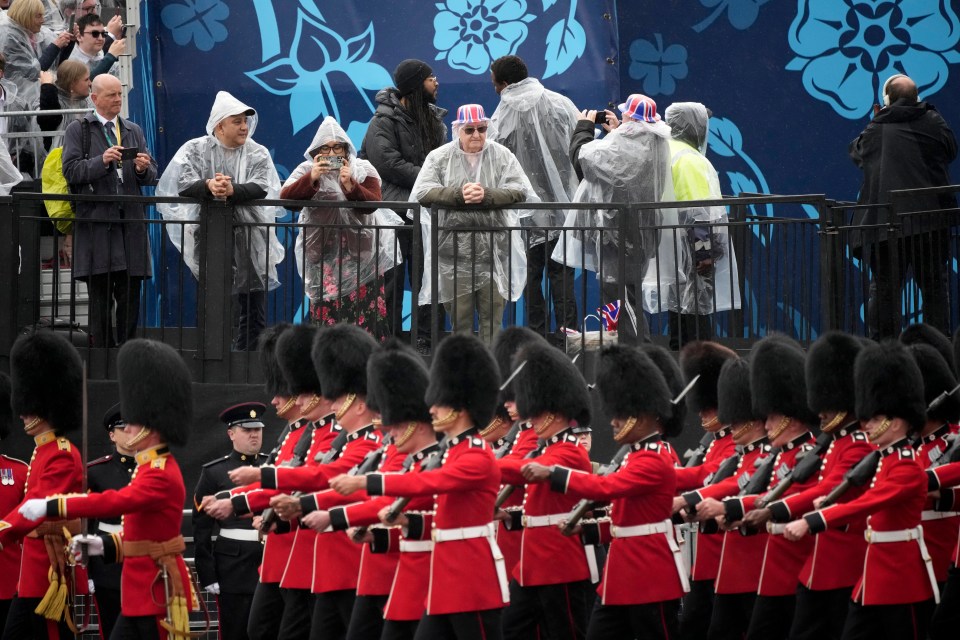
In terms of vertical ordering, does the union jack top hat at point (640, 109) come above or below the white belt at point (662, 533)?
above

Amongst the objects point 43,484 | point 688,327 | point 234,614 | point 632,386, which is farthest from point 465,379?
point 688,327

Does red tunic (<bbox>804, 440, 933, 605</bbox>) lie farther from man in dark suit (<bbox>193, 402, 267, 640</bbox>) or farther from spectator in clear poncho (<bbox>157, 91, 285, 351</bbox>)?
spectator in clear poncho (<bbox>157, 91, 285, 351</bbox>)

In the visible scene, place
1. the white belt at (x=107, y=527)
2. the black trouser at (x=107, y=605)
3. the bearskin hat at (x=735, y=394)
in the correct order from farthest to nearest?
1. the white belt at (x=107, y=527)
2. the black trouser at (x=107, y=605)
3. the bearskin hat at (x=735, y=394)

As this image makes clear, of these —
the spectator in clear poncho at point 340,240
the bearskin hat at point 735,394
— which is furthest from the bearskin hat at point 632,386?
the spectator in clear poncho at point 340,240

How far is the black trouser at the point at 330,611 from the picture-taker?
8.52 metres

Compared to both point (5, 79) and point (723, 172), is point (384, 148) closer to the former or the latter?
point (5, 79)

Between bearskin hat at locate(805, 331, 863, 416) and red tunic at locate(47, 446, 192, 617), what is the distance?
2.90 metres

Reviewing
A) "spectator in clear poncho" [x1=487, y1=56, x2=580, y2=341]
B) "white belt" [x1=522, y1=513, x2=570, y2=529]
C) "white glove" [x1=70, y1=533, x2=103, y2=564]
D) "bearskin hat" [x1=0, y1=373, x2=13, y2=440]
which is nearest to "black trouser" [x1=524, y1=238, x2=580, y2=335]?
"spectator in clear poncho" [x1=487, y1=56, x2=580, y2=341]

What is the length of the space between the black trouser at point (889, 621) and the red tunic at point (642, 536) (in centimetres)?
78

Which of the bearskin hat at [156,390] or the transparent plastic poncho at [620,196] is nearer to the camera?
the bearskin hat at [156,390]

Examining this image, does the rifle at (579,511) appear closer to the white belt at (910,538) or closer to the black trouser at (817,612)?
the black trouser at (817,612)

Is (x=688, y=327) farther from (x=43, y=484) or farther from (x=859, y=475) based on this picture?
(x=43, y=484)

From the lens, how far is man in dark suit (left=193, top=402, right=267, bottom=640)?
31.8 ft

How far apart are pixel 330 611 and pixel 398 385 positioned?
1.22 meters
